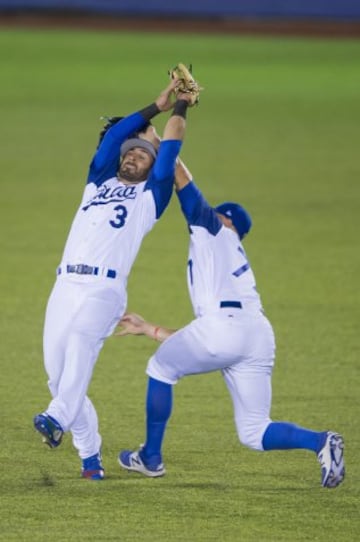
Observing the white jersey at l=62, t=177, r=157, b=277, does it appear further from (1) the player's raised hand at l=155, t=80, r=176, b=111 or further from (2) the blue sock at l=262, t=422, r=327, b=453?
(2) the blue sock at l=262, t=422, r=327, b=453

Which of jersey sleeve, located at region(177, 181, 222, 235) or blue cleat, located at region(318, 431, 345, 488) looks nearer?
blue cleat, located at region(318, 431, 345, 488)

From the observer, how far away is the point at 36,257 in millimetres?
15172

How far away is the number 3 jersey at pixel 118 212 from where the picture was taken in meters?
7.75

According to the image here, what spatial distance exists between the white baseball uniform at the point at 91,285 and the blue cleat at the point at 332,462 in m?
1.29

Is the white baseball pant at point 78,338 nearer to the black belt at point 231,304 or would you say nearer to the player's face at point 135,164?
the black belt at point 231,304

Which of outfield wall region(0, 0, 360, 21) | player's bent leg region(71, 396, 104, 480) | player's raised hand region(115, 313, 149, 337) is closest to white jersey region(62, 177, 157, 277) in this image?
player's raised hand region(115, 313, 149, 337)

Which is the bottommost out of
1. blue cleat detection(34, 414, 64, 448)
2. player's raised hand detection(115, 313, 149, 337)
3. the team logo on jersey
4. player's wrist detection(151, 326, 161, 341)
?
blue cleat detection(34, 414, 64, 448)

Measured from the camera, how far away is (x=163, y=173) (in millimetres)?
7762

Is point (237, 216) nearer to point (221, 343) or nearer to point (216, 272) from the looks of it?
point (216, 272)

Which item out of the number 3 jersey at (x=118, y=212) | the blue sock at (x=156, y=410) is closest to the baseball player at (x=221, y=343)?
the blue sock at (x=156, y=410)

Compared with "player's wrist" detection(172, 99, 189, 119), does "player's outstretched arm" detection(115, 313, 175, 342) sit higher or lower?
lower

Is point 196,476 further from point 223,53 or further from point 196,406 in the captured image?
point 223,53

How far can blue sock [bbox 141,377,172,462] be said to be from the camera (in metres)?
7.82

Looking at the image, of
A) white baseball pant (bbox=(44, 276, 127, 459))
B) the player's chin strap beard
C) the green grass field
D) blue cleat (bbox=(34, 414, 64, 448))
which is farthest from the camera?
the player's chin strap beard
